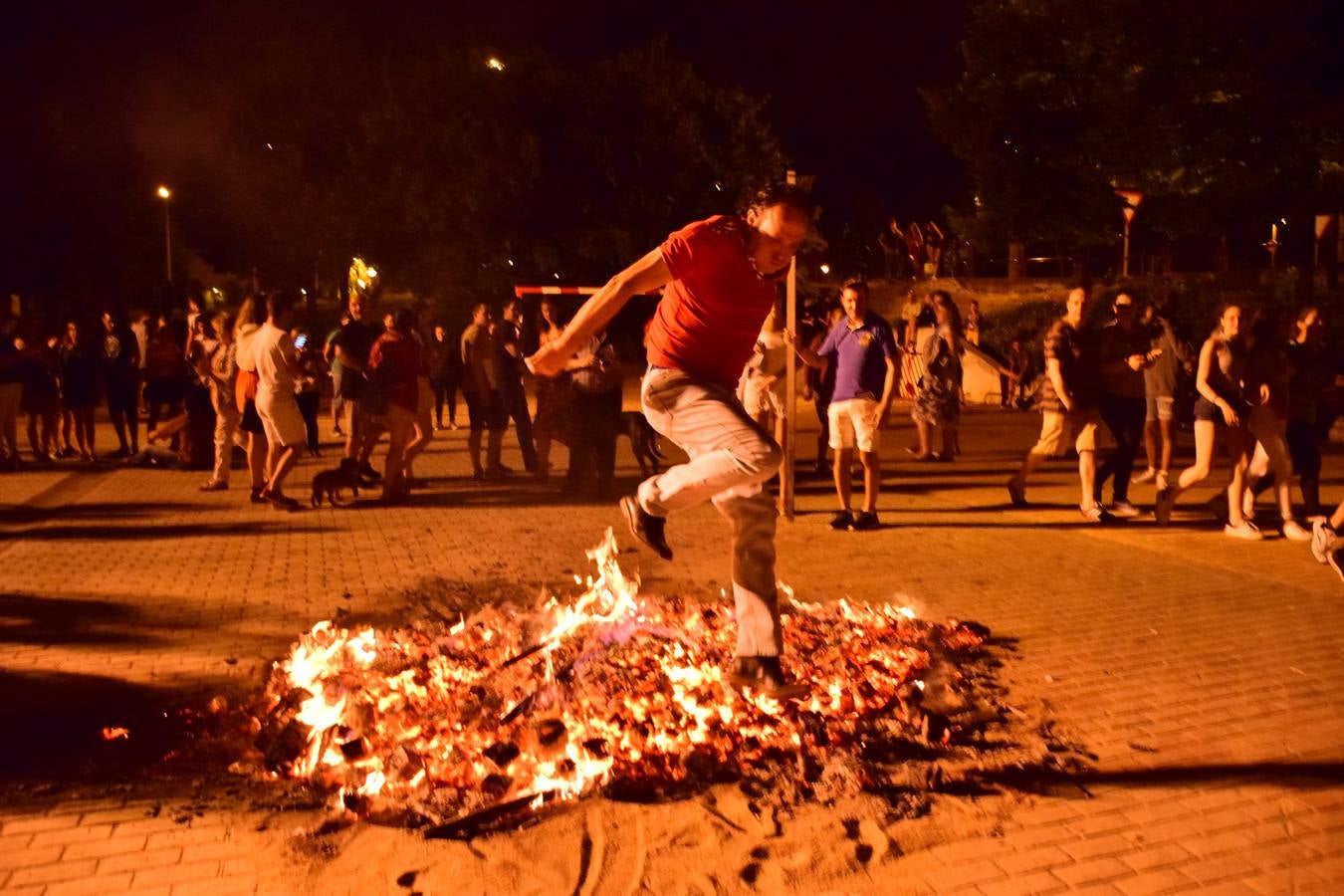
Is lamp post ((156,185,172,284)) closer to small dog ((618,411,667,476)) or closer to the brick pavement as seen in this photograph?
the brick pavement

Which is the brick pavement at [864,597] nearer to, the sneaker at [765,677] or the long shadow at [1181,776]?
the long shadow at [1181,776]

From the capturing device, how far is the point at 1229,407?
30.1ft

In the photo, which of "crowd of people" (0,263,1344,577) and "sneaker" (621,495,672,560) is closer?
"sneaker" (621,495,672,560)

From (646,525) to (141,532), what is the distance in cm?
641

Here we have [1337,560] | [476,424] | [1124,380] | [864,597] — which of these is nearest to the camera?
[864,597]

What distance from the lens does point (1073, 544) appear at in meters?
9.01

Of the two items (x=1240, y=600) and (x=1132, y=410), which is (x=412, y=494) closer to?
(x=1132, y=410)

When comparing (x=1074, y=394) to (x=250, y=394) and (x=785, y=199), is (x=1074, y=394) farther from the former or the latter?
(x=250, y=394)

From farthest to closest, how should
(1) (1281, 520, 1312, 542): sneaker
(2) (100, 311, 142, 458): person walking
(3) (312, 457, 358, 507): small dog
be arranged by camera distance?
(2) (100, 311, 142, 458): person walking
(3) (312, 457, 358, 507): small dog
(1) (1281, 520, 1312, 542): sneaker

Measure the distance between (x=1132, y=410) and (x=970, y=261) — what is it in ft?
102

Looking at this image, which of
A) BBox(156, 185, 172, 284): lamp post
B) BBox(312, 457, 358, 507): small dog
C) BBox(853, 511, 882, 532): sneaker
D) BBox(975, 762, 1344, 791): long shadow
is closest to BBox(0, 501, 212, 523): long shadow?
BBox(312, 457, 358, 507): small dog

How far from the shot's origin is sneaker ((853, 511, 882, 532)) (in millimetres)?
9633

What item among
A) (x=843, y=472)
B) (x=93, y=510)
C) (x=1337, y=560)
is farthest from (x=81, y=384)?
(x=1337, y=560)

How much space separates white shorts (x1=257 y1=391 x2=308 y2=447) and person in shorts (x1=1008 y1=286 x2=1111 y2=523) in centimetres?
633
